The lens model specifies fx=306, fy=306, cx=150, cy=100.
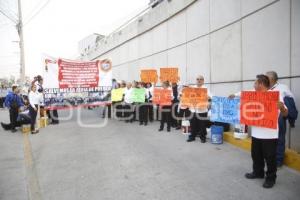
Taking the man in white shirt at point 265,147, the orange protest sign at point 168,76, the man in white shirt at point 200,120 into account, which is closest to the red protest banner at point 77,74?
the orange protest sign at point 168,76

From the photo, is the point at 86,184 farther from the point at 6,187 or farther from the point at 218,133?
the point at 218,133

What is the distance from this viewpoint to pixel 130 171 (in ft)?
19.6

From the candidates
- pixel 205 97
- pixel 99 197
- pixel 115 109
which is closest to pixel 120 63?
pixel 115 109

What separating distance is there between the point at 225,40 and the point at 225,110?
2730 mm

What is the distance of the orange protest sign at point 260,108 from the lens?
4.92 m

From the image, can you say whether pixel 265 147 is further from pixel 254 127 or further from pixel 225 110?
pixel 225 110

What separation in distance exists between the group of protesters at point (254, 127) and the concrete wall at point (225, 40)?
1.14 metres

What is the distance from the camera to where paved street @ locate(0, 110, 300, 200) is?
15.7 ft

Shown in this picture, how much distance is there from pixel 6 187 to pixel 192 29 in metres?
9.27

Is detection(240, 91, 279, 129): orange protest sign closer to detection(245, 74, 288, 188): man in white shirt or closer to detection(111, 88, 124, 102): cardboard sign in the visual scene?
detection(245, 74, 288, 188): man in white shirt

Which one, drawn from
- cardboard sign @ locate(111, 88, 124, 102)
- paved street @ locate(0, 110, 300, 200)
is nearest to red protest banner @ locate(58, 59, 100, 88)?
cardboard sign @ locate(111, 88, 124, 102)

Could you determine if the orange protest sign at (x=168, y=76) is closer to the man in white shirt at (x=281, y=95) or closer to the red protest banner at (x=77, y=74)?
the red protest banner at (x=77, y=74)

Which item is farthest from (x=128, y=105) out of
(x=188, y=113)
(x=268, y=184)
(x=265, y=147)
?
(x=268, y=184)

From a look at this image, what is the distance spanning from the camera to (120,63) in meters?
23.3
